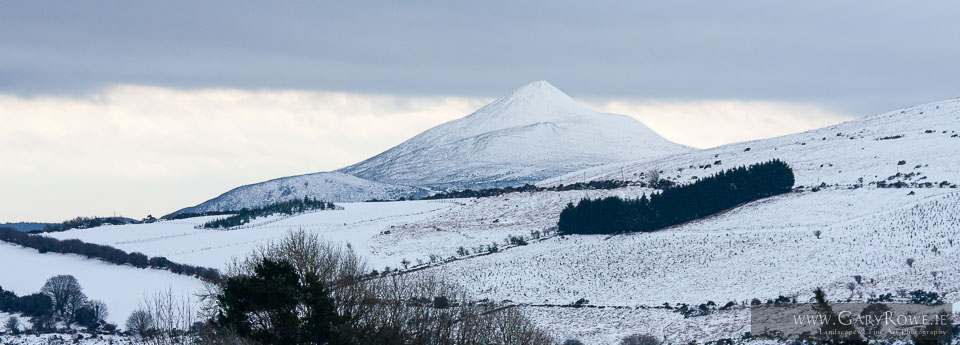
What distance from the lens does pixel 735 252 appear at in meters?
88.4

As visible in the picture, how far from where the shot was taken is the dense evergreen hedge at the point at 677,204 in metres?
109

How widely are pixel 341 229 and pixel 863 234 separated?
64.0m

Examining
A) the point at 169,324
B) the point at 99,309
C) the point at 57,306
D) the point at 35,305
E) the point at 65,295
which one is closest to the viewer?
the point at 169,324

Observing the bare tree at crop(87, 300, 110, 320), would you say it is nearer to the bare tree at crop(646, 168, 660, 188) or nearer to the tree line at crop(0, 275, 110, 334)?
the tree line at crop(0, 275, 110, 334)

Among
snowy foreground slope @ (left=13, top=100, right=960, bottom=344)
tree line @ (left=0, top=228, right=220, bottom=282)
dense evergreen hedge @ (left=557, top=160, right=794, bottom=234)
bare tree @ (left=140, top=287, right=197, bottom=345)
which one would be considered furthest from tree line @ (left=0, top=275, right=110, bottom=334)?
dense evergreen hedge @ (left=557, top=160, right=794, bottom=234)

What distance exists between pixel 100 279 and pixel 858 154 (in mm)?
90407

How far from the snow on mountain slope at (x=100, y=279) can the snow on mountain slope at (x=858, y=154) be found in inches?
2609

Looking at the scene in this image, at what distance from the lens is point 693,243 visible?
95.1 meters

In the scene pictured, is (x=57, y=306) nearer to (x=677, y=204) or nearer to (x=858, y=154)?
(x=677, y=204)

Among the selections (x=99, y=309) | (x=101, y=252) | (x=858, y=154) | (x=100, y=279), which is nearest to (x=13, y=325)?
(x=99, y=309)

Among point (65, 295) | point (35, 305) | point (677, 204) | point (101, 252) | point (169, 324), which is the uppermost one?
point (101, 252)

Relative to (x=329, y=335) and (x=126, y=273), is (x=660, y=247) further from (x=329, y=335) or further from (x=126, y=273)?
(x=329, y=335)

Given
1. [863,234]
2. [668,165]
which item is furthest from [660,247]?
[668,165]

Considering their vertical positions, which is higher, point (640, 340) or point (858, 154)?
point (858, 154)
